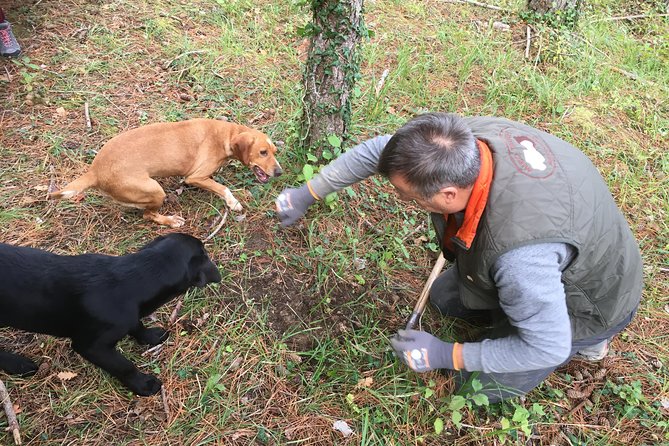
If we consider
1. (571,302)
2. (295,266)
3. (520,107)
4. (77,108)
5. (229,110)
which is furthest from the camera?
(520,107)

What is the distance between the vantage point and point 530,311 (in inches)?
78.5

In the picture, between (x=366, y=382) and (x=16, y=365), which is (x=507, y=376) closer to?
(x=366, y=382)

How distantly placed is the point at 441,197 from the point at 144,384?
1878 millimetres

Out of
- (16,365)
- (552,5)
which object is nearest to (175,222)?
(16,365)

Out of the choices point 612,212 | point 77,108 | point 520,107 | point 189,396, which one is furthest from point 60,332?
point 520,107

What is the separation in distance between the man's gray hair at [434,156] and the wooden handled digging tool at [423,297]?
4.04 feet

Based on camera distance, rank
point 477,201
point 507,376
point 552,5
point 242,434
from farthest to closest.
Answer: point 552,5 → point 507,376 → point 242,434 → point 477,201

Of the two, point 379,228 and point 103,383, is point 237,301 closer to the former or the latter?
point 103,383

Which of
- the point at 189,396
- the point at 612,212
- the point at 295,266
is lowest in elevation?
the point at 189,396

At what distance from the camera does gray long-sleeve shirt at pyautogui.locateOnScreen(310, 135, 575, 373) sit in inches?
76.2

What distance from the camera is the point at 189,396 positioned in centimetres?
251

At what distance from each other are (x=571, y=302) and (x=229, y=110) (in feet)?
11.0

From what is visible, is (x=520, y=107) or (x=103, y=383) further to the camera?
(x=520, y=107)

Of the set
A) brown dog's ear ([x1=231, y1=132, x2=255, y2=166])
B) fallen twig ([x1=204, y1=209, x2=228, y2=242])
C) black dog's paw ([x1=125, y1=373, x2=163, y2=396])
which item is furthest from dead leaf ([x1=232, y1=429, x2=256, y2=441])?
brown dog's ear ([x1=231, y1=132, x2=255, y2=166])
